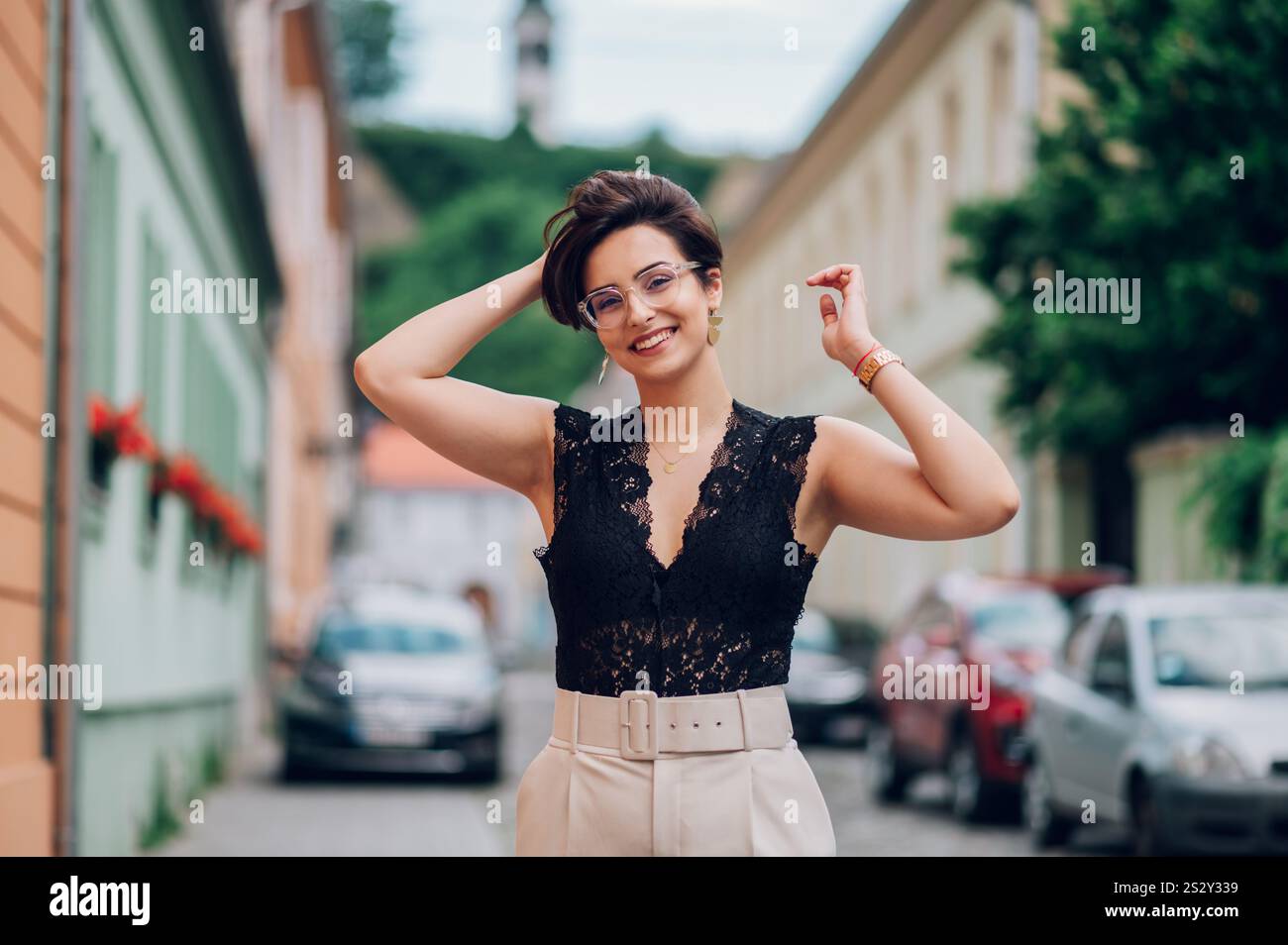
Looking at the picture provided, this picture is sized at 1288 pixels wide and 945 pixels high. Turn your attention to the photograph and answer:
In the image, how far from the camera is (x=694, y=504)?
307 centimetres

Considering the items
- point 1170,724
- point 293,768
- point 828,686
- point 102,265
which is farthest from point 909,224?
point 102,265

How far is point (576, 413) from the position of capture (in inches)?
127

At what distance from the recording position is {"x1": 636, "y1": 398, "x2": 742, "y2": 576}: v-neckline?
3020 mm

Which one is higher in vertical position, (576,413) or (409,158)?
(409,158)

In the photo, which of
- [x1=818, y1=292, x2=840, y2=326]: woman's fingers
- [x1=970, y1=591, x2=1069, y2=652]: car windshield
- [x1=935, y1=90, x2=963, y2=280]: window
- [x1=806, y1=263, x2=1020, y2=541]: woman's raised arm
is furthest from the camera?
[x1=935, y1=90, x2=963, y2=280]: window

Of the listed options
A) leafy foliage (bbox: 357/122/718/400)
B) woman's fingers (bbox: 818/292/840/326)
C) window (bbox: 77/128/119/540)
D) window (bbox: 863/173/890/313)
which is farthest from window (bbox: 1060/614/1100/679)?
leafy foliage (bbox: 357/122/718/400)

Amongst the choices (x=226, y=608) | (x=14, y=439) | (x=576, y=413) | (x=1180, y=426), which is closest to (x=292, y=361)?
(x=226, y=608)

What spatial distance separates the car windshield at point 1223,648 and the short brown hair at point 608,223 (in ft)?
28.7

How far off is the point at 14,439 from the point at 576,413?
467 centimetres

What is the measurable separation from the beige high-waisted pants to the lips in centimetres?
50
